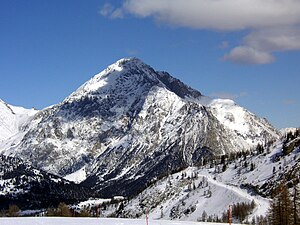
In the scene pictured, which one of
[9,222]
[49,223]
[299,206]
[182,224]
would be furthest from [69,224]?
[299,206]

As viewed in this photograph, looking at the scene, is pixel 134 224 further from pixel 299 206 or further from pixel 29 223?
pixel 299 206

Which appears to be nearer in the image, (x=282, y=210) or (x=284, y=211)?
(x=284, y=211)

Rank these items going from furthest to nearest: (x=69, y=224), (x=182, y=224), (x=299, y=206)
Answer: (x=299, y=206) → (x=182, y=224) → (x=69, y=224)

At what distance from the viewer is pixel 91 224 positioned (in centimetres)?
5584

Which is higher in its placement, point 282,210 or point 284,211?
point 282,210

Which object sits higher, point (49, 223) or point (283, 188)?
point (283, 188)

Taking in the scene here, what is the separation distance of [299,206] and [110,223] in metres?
41.6

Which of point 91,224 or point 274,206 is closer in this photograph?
point 91,224

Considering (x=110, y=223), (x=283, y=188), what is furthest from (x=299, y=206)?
(x=110, y=223)

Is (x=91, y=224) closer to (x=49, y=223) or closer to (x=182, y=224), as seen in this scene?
(x=49, y=223)

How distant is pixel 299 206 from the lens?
8719 centimetres

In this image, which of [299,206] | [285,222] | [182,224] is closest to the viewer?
[182,224]

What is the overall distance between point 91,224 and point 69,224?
2.35 m

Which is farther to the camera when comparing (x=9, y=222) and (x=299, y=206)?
(x=299, y=206)
